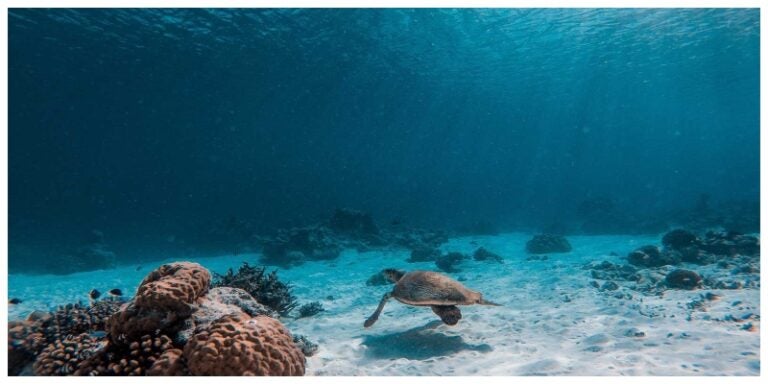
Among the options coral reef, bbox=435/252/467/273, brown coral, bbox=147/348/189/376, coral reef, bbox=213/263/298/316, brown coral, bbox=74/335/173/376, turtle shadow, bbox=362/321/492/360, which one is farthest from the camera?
coral reef, bbox=435/252/467/273

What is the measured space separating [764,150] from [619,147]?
508 feet

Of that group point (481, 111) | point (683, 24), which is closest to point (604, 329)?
point (683, 24)

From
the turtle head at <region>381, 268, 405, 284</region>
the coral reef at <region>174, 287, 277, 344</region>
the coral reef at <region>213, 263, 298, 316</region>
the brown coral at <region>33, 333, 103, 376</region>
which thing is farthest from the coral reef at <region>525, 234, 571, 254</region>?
the brown coral at <region>33, 333, 103, 376</region>

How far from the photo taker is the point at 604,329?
5.61m

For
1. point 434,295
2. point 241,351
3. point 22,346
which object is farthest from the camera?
point 434,295

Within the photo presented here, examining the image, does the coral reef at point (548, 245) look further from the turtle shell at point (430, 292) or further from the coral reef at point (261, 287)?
the turtle shell at point (430, 292)

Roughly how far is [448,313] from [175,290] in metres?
3.30

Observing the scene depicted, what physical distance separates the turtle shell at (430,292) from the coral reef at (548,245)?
1259cm

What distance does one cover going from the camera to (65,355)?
151 inches

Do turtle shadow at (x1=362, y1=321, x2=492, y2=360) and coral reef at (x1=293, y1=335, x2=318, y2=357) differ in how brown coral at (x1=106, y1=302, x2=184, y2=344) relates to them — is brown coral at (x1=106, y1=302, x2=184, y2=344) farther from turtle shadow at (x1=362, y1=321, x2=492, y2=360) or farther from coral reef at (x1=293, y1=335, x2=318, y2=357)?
turtle shadow at (x1=362, y1=321, x2=492, y2=360)

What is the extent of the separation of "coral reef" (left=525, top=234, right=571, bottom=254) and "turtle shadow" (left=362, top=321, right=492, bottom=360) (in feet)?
39.7

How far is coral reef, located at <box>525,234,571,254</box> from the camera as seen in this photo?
1636 centimetres

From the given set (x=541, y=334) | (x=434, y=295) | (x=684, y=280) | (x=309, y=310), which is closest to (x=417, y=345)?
(x=434, y=295)

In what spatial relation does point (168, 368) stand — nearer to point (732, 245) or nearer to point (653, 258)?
point (653, 258)
